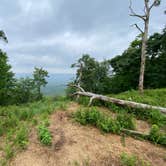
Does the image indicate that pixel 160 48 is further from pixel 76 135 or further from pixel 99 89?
pixel 76 135

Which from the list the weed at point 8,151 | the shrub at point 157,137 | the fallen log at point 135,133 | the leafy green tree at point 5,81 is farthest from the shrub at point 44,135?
the leafy green tree at point 5,81

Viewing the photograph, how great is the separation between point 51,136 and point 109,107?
8.92 feet

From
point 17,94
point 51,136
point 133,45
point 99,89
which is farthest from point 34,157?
point 17,94

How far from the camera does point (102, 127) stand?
4.74 meters

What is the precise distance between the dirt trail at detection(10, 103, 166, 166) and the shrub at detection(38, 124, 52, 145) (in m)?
0.11

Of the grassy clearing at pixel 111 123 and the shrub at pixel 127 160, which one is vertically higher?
the grassy clearing at pixel 111 123

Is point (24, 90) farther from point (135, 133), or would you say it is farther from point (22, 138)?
point (135, 133)

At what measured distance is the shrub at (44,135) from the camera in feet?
13.8

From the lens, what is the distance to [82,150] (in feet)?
13.0

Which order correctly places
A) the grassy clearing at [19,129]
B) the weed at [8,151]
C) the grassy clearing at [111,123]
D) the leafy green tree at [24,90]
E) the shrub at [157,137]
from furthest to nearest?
the leafy green tree at [24,90] < the grassy clearing at [111,123] < the shrub at [157,137] < the grassy clearing at [19,129] < the weed at [8,151]

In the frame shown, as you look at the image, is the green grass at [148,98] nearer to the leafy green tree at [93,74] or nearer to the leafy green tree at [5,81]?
the leafy green tree at [93,74]

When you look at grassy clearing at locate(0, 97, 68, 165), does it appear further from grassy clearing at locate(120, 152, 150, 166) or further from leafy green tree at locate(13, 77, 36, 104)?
leafy green tree at locate(13, 77, 36, 104)

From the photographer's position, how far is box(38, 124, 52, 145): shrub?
4195 mm

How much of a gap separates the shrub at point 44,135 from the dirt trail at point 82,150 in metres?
0.11
